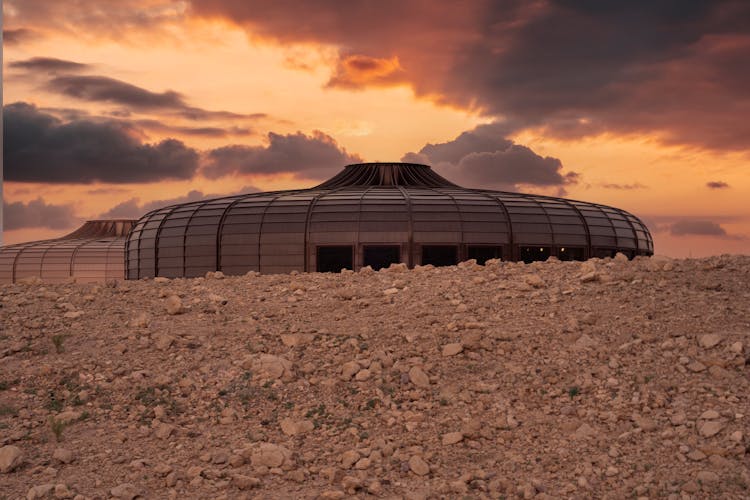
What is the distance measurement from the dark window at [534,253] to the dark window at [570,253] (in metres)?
1.06

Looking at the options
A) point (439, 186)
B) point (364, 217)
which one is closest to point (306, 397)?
point (364, 217)

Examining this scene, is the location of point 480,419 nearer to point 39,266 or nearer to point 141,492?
point 141,492

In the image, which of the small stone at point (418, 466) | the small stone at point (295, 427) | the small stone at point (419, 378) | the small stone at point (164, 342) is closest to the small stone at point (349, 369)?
the small stone at point (419, 378)

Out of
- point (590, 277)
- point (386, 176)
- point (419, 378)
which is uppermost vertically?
point (386, 176)

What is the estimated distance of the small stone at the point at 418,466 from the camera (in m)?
12.6

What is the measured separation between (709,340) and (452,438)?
17.1ft

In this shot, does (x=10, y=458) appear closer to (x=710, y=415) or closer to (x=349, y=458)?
(x=349, y=458)

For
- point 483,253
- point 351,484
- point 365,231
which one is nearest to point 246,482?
point 351,484

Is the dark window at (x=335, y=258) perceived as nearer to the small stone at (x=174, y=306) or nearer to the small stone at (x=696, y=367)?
the small stone at (x=174, y=306)

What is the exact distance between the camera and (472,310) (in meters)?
17.7

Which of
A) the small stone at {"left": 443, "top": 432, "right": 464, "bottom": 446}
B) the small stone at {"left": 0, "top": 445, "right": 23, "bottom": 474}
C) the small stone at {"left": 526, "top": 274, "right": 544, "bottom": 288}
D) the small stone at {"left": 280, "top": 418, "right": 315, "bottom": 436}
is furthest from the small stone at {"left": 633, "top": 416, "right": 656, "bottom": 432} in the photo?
the small stone at {"left": 0, "top": 445, "right": 23, "bottom": 474}

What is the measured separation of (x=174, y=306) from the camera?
62.9 feet

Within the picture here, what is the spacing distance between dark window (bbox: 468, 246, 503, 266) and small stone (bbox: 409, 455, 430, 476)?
118 ft

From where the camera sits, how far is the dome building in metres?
88.9
